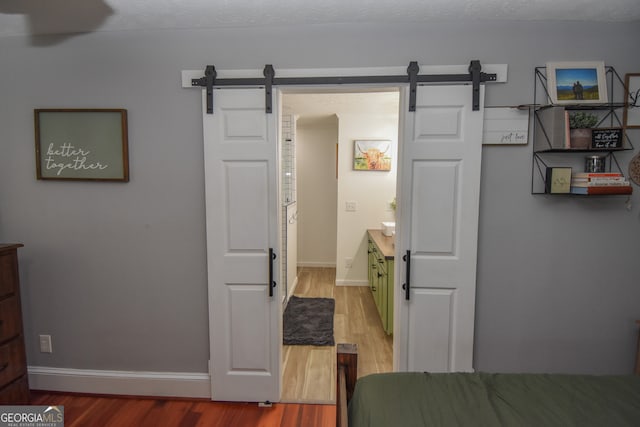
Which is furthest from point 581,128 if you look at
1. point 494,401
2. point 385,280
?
point 385,280

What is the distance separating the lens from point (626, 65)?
1922 millimetres

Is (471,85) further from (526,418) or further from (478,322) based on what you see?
(526,418)

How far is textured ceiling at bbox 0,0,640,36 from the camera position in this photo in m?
1.75

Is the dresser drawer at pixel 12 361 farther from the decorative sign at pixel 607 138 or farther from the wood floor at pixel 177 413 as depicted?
the decorative sign at pixel 607 138

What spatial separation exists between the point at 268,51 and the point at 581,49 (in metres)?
1.86

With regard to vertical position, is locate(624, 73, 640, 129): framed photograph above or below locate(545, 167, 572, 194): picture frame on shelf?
above

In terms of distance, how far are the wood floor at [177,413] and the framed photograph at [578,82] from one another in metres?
2.41

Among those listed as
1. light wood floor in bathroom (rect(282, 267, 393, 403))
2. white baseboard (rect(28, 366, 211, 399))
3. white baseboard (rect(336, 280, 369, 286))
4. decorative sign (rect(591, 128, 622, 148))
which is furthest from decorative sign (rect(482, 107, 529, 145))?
white baseboard (rect(336, 280, 369, 286))

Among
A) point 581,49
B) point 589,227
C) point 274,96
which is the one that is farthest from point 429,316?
point 581,49

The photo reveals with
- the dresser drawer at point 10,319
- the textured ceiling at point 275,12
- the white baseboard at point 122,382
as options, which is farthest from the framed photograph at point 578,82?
the dresser drawer at point 10,319

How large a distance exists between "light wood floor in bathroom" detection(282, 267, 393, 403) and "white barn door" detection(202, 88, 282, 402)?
0.29 meters

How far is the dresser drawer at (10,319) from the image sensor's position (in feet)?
6.35

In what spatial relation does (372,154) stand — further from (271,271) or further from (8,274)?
(8,274)

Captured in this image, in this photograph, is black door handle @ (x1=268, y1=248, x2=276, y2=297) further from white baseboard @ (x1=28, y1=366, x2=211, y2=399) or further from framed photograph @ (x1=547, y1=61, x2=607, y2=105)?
framed photograph @ (x1=547, y1=61, x2=607, y2=105)
